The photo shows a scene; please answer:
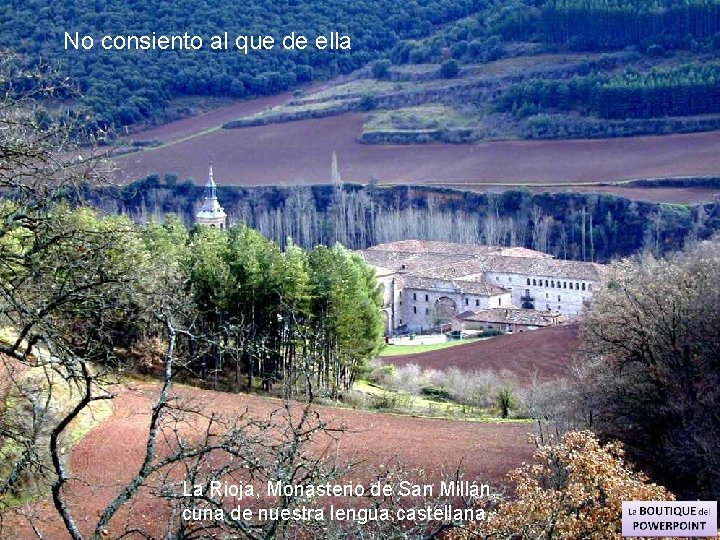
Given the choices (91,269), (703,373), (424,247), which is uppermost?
(91,269)

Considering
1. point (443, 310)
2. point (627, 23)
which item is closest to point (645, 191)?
point (443, 310)

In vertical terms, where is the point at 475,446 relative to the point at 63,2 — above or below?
below

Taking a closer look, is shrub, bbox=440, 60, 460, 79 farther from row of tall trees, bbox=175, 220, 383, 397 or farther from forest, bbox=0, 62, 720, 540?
row of tall trees, bbox=175, 220, 383, 397

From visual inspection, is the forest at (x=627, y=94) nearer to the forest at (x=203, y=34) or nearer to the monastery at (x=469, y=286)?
the forest at (x=203, y=34)

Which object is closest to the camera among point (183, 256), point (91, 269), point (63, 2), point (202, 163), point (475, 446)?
point (91, 269)

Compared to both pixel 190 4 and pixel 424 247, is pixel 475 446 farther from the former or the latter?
pixel 190 4

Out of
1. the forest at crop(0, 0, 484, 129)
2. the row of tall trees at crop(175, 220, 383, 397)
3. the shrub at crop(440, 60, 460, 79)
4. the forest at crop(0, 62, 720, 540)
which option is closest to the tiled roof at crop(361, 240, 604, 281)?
the forest at crop(0, 62, 720, 540)

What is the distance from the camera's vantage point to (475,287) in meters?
55.9

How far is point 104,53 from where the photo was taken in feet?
309

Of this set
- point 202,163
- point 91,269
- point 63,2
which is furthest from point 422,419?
point 63,2

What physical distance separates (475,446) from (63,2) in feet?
289

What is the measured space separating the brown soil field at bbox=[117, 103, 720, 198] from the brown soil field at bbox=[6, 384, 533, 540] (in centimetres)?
5380

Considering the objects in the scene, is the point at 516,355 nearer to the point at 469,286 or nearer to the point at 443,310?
the point at 443,310

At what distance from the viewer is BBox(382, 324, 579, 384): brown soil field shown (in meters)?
39.2
